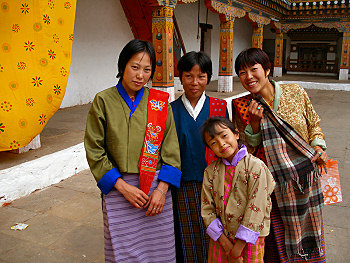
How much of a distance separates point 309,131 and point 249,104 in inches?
14.7

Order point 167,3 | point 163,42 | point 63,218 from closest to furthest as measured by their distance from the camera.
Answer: point 63,218, point 167,3, point 163,42

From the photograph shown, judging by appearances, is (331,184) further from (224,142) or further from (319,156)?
(224,142)

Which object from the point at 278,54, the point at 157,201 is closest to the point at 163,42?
the point at 157,201

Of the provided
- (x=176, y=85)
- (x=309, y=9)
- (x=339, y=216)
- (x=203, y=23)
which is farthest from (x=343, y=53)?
(x=339, y=216)

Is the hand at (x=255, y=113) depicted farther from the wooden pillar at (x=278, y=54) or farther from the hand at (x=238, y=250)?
the wooden pillar at (x=278, y=54)

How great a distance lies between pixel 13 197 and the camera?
3451 millimetres

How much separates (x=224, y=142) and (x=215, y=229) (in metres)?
0.40

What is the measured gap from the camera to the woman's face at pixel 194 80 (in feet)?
5.87

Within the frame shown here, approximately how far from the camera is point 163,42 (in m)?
7.39

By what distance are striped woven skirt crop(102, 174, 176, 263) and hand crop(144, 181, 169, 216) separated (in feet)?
0.14

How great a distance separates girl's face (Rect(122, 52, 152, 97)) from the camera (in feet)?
5.37

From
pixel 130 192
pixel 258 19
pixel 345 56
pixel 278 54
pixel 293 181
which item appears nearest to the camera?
pixel 130 192

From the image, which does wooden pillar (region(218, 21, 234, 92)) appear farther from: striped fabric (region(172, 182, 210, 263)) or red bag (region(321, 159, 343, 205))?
striped fabric (region(172, 182, 210, 263))

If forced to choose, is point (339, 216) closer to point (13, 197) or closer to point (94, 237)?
point (94, 237)
